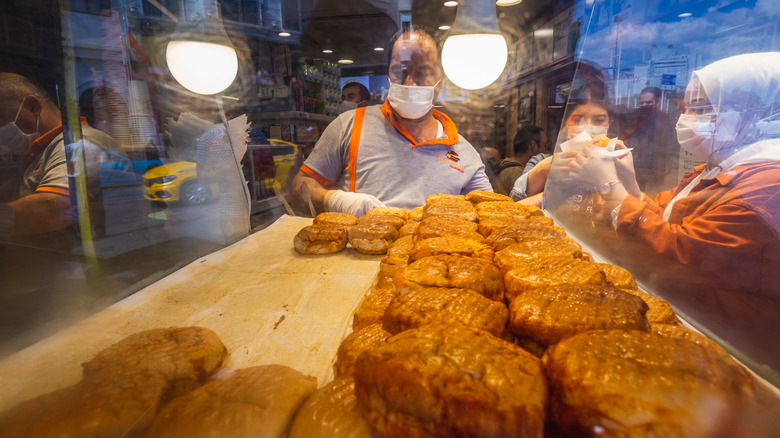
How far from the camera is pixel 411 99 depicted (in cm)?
228

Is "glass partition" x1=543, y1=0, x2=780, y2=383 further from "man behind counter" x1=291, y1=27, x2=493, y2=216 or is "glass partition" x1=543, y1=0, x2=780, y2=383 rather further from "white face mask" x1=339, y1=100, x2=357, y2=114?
"white face mask" x1=339, y1=100, x2=357, y2=114

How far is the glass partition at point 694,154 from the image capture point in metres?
1.17

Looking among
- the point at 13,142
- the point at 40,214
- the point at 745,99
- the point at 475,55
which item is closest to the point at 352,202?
the point at 475,55

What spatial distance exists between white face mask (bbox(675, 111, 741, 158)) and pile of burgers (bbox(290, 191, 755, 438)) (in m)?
0.57

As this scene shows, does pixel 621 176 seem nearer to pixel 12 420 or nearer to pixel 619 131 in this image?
pixel 619 131

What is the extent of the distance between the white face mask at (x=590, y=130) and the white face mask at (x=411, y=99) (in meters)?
0.88

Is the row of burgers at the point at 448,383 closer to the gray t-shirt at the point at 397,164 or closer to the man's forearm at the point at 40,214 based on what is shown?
the man's forearm at the point at 40,214

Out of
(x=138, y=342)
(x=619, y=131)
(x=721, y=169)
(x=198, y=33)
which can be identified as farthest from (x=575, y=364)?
(x=198, y=33)

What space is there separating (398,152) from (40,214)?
6.56 feet

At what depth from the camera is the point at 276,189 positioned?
6.28 feet

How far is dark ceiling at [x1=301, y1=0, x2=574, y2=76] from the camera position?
1607 millimetres

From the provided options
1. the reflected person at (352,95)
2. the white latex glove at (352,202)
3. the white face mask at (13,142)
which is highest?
the reflected person at (352,95)

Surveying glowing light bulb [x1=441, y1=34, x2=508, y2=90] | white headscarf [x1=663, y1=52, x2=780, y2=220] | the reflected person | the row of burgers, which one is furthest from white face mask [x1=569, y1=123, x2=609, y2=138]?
the reflected person

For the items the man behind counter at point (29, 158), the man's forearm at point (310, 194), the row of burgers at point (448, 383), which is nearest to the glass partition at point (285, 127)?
the man behind counter at point (29, 158)
